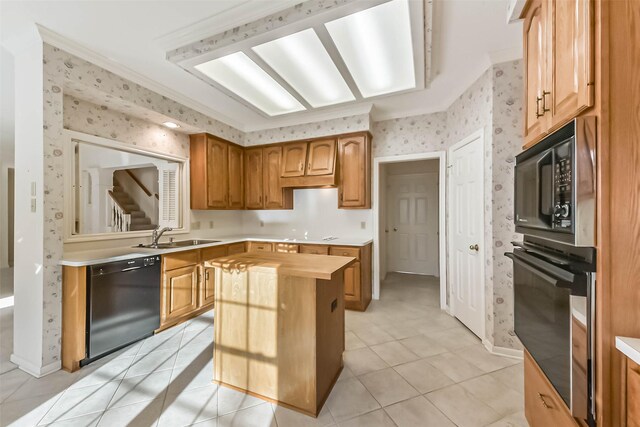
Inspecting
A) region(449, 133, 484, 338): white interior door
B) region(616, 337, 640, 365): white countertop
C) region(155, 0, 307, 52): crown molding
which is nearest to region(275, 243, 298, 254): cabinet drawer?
region(449, 133, 484, 338): white interior door

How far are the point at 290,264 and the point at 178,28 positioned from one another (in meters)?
2.05

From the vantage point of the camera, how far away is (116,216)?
9.54 ft

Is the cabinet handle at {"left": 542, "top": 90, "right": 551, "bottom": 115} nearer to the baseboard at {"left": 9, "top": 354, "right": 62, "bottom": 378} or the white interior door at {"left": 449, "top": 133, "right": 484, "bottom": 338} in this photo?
the white interior door at {"left": 449, "top": 133, "right": 484, "bottom": 338}

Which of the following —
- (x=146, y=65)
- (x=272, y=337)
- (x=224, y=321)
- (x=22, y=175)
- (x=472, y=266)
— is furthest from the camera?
(x=472, y=266)

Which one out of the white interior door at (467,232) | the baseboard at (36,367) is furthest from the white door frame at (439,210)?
the baseboard at (36,367)

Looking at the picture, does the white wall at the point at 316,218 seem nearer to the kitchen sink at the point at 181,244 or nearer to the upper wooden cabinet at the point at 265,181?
the upper wooden cabinet at the point at 265,181

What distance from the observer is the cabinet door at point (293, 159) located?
3918 millimetres

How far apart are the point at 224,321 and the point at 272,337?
1.37ft

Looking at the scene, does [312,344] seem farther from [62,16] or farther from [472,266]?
[62,16]

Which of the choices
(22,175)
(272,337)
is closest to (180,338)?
(272,337)

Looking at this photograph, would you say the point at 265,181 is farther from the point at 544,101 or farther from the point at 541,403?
the point at 541,403

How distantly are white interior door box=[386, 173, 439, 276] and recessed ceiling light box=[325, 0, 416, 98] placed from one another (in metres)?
2.88

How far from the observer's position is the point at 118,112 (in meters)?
2.85

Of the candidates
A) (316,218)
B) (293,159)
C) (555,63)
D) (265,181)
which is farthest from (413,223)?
(555,63)
